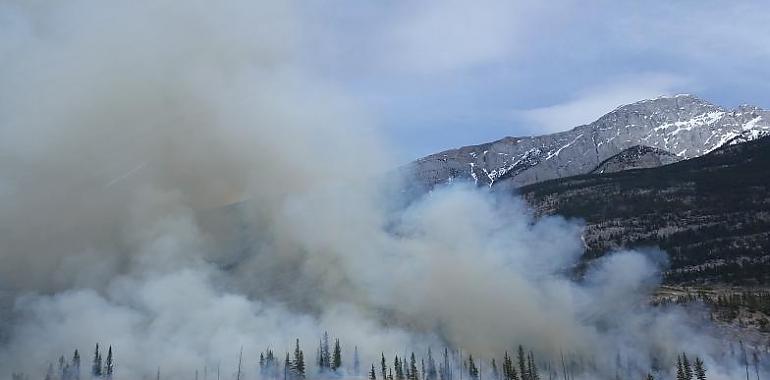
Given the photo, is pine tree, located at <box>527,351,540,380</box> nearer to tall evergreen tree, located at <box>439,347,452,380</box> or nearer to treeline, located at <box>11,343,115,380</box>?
tall evergreen tree, located at <box>439,347,452,380</box>

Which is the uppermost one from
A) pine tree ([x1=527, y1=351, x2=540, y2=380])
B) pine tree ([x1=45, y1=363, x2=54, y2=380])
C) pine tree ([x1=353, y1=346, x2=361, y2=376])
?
pine tree ([x1=45, y1=363, x2=54, y2=380])

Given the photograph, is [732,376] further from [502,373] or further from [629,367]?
[502,373]

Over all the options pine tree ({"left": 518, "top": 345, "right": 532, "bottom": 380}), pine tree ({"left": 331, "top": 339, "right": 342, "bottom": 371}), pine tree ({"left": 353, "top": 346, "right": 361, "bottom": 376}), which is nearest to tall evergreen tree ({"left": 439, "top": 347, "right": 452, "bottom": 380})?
pine tree ({"left": 518, "top": 345, "right": 532, "bottom": 380})

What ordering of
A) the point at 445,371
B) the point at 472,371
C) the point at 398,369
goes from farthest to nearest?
the point at 445,371, the point at 472,371, the point at 398,369

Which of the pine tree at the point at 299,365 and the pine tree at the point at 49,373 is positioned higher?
the pine tree at the point at 49,373

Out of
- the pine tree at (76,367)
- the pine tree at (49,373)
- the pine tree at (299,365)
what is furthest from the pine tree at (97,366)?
the pine tree at (299,365)

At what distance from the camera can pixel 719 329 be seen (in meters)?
195

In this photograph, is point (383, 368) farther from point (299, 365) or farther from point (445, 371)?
point (445, 371)

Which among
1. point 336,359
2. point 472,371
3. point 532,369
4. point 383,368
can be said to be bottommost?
point 532,369

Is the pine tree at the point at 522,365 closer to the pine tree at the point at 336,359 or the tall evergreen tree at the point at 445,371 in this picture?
the tall evergreen tree at the point at 445,371

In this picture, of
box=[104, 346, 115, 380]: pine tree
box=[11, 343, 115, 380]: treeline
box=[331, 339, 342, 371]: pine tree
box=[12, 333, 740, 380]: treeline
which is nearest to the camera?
box=[104, 346, 115, 380]: pine tree

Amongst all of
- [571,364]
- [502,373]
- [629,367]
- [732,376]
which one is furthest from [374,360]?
[732,376]

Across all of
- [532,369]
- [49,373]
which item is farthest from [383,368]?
[49,373]

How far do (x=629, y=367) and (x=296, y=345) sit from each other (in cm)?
8182
